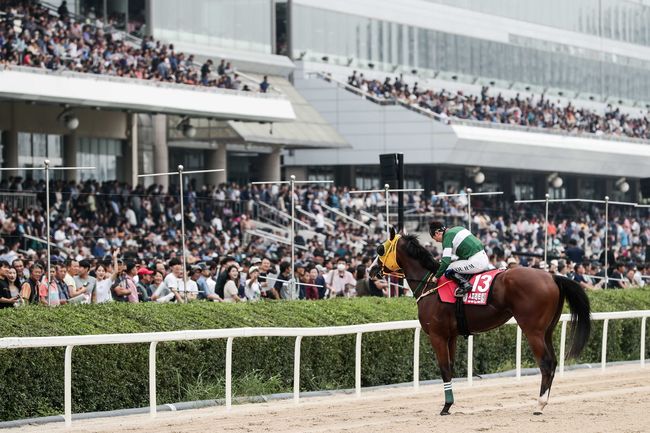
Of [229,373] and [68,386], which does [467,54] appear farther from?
[68,386]

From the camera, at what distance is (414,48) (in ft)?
143

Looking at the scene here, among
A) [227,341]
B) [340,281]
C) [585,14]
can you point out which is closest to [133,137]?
[340,281]

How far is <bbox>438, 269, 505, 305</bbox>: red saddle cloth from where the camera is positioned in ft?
35.5

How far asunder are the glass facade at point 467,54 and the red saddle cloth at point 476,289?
28357 millimetres

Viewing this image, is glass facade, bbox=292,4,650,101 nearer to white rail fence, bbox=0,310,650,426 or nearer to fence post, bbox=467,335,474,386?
fence post, bbox=467,335,474,386

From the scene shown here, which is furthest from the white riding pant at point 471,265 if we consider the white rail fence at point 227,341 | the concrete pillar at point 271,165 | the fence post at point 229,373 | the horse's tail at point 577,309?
the concrete pillar at point 271,165

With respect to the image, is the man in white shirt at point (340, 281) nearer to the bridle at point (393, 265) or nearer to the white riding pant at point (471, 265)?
the bridle at point (393, 265)

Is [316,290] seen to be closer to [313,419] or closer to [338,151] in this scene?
[313,419]

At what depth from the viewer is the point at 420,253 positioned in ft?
36.8

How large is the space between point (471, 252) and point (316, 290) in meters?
6.49

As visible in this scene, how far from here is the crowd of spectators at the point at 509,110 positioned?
40156 mm

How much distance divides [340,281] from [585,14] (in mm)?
35646

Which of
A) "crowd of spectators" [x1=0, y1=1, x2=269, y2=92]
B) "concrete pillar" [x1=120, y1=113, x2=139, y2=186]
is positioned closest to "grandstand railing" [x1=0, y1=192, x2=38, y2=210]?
"crowd of spectators" [x1=0, y1=1, x2=269, y2=92]

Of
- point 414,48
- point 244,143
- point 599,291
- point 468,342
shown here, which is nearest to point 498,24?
point 414,48
